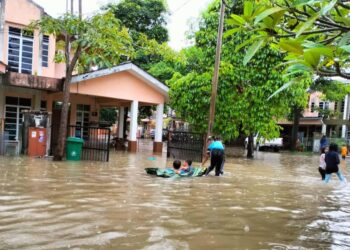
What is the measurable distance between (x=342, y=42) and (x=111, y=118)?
39.6m

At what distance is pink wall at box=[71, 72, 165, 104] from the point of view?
70.2ft

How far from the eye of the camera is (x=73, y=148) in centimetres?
1659

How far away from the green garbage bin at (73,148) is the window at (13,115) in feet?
21.9

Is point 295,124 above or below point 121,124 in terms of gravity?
above

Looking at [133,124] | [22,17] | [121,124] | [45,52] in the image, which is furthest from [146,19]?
[22,17]

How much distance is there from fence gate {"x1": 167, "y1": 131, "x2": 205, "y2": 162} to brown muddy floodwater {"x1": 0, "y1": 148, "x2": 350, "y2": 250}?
676 centimetres

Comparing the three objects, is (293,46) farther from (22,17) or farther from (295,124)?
(295,124)

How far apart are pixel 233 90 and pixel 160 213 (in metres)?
16.3

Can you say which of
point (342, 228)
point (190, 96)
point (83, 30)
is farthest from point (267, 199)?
point (190, 96)

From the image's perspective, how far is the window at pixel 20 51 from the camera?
20.5 meters

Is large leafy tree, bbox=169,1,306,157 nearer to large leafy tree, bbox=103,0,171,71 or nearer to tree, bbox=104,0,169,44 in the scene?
large leafy tree, bbox=103,0,171,71

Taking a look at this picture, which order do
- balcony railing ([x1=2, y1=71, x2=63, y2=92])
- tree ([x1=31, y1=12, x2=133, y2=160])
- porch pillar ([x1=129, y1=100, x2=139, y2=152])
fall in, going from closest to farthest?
1. tree ([x1=31, y1=12, x2=133, y2=160])
2. balcony railing ([x1=2, y1=71, x2=63, y2=92])
3. porch pillar ([x1=129, y1=100, x2=139, y2=152])

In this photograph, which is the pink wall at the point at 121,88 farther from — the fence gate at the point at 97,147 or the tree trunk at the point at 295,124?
the tree trunk at the point at 295,124

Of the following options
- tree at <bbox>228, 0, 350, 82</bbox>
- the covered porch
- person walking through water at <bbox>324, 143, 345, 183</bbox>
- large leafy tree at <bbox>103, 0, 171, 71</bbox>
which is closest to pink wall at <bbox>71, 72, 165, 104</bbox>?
the covered porch
